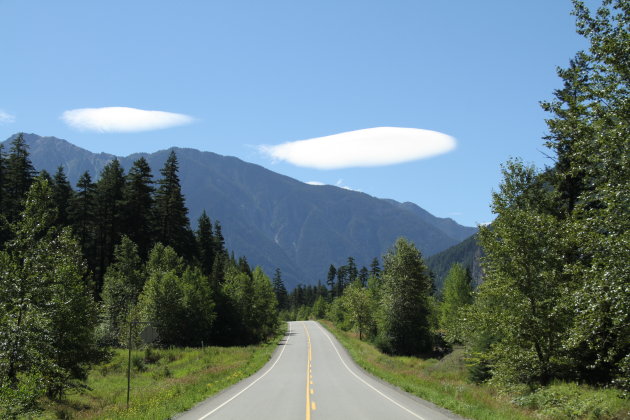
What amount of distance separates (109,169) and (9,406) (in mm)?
51295

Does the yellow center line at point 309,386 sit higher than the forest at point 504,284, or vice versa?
the forest at point 504,284

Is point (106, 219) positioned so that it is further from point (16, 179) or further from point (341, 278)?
point (341, 278)

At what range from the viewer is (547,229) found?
2128 cm

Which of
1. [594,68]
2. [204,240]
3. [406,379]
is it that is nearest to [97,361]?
[406,379]

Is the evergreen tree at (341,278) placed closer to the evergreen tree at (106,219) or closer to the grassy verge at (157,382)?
the evergreen tree at (106,219)

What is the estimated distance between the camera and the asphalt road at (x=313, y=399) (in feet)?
52.1

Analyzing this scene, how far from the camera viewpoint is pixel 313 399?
1975 centimetres

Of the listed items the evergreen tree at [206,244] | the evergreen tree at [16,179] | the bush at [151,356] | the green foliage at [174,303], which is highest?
the evergreen tree at [16,179]

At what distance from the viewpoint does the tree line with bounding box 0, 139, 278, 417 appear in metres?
18.0

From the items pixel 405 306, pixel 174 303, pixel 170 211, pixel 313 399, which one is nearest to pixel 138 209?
pixel 170 211

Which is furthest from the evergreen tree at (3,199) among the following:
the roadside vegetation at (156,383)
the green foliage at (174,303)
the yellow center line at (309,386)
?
the yellow center line at (309,386)

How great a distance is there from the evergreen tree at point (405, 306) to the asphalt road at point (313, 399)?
18.4 m

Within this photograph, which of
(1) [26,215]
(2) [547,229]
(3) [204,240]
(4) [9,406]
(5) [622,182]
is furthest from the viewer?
(3) [204,240]

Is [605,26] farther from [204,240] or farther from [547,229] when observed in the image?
[204,240]
